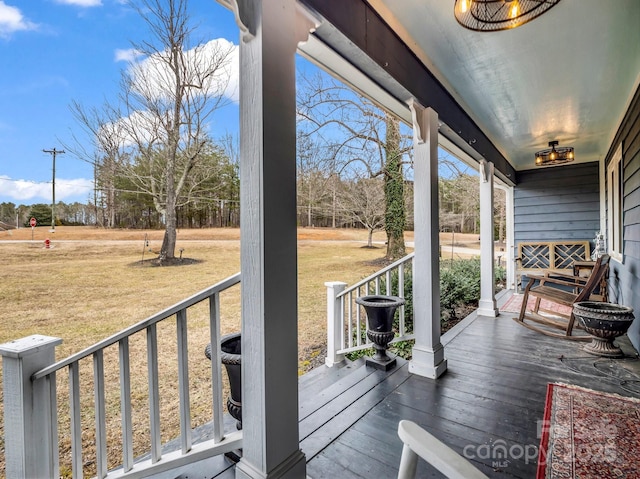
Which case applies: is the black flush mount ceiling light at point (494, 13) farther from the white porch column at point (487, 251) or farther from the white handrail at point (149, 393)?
the white porch column at point (487, 251)

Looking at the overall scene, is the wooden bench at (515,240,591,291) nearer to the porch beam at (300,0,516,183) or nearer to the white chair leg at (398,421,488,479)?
the porch beam at (300,0,516,183)

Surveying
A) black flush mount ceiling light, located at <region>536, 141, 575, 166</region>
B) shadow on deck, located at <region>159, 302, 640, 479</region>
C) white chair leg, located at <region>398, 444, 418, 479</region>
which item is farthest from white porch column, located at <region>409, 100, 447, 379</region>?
black flush mount ceiling light, located at <region>536, 141, 575, 166</region>

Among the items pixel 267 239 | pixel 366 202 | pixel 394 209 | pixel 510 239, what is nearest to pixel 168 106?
pixel 267 239

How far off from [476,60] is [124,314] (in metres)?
3.63

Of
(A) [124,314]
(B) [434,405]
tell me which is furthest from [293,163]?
(A) [124,314]

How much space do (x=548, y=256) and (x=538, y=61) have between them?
4740mm

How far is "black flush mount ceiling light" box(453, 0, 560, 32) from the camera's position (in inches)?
63.1

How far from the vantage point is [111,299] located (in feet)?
8.93

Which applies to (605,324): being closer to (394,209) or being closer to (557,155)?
(557,155)

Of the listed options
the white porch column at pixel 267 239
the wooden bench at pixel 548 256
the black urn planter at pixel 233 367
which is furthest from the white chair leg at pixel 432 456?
the wooden bench at pixel 548 256

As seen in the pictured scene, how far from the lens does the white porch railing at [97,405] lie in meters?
1.27

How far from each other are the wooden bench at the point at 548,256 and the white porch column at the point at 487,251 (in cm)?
173

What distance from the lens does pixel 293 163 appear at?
133cm

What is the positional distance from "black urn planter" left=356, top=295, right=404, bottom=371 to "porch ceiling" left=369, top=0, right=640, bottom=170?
6.54ft
